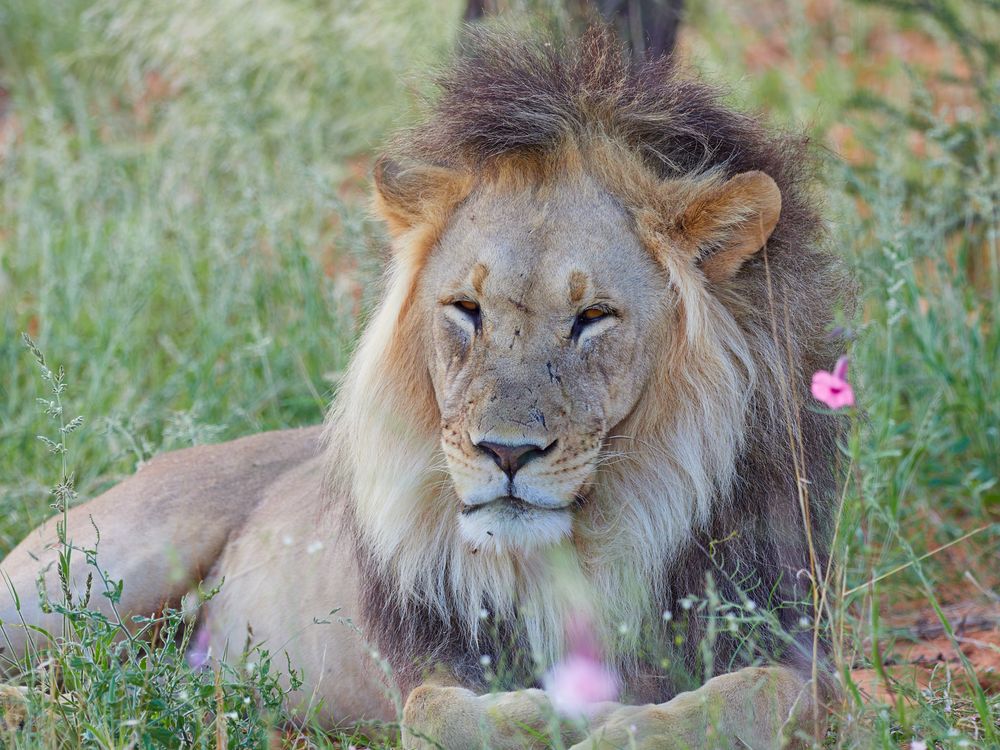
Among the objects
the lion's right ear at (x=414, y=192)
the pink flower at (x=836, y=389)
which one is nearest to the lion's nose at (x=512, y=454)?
the pink flower at (x=836, y=389)

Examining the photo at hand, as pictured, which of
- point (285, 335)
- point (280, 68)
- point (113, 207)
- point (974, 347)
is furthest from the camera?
point (280, 68)

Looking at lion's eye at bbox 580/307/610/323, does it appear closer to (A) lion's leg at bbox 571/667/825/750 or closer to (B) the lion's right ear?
(B) the lion's right ear

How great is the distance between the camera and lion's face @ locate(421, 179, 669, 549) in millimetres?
3068

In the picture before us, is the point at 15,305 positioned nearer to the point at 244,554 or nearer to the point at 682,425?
the point at 244,554

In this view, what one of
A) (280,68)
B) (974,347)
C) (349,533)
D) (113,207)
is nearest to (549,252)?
(349,533)

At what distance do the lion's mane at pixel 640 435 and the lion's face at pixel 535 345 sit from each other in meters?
0.10

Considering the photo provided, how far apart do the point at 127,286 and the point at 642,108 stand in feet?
12.1

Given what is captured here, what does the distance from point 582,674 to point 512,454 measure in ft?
2.10

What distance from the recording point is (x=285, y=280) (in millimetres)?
6609

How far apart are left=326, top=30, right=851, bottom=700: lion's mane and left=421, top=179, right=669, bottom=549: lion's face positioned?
3.9 inches

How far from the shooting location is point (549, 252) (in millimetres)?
3283

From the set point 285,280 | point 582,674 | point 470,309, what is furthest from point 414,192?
point 285,280

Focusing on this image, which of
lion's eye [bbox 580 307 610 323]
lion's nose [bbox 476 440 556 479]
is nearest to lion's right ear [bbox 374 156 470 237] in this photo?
lion's eye [bbox 580 307 610 323]

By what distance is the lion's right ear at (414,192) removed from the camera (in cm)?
354
